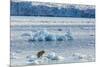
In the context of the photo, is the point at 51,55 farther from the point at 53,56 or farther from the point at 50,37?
the point at 50,37

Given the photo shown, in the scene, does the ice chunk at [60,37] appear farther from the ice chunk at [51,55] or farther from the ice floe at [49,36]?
the ice chunk at [51,55]

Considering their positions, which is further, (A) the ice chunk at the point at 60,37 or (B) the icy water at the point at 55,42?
(A) the ice chunk at the point at 60,37

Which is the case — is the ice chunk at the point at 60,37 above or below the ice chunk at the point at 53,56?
above

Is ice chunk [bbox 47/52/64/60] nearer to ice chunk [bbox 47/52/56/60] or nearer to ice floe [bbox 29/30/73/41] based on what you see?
ice chunk [bbox 47/52/56/60]

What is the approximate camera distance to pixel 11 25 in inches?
72.0

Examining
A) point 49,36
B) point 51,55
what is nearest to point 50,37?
point 49,36

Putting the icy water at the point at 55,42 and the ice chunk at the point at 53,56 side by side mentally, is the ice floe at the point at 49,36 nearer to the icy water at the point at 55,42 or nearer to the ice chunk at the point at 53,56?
the icy water at the point at 55,42

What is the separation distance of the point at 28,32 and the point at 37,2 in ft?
0.99

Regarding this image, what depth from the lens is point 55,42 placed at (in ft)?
6.50

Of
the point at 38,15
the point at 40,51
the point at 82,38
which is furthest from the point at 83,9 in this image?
the point at 40,51

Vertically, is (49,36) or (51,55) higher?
(49,36)

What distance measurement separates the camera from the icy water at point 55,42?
1.85 m

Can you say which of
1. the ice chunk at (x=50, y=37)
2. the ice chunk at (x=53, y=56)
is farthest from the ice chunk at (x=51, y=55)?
the ice chunk at (x=50, y=37)

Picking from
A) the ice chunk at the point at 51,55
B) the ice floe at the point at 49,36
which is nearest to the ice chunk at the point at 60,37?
the ice floe at the point at 49,36
